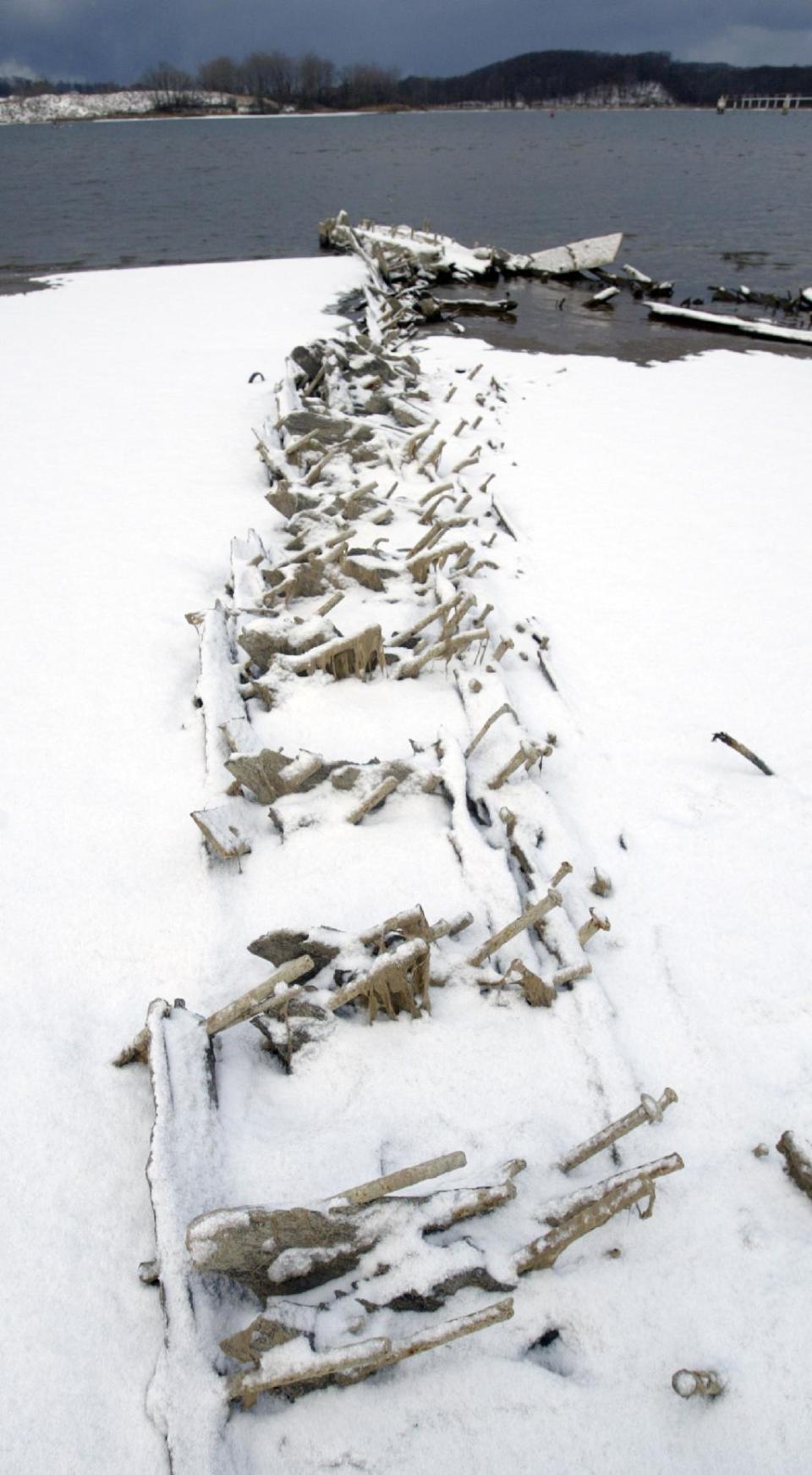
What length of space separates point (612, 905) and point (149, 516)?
5.87 metres

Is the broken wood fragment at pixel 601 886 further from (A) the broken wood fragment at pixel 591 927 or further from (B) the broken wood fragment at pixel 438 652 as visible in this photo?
(B) the broken wood fragment at pixel 438 652

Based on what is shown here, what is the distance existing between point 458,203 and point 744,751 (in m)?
41.5

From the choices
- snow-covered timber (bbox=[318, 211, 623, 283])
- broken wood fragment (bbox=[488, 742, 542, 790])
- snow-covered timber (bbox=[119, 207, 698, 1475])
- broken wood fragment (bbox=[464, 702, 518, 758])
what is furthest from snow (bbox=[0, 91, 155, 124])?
broken wood fragment (bbox=[488, 742, 542, 790])

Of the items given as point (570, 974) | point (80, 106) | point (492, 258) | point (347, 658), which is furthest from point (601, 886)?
point (80, 106)

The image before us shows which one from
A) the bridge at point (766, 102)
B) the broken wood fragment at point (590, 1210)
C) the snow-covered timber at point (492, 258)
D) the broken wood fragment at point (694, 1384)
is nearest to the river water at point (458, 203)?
the snow-covered timber at point (492, 258)

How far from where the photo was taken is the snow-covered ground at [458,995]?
83.7 inches

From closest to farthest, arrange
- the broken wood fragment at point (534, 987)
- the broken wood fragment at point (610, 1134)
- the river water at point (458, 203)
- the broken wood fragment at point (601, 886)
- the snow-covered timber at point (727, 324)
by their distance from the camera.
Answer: the broken wood fragment at point (610, 1134) → the broken wood fragment at point (534, 987) → the broken wood fragment at point (601, 886) → the snow-covered timber at point (727, 324) → the river water at point (458, 203)

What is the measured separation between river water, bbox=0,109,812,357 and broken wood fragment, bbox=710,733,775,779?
45.6ft

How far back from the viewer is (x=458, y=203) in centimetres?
3716

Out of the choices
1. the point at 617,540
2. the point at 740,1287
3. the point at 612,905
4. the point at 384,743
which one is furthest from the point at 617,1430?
the point at 617,540

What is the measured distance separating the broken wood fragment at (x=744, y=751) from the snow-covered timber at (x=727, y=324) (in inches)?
621

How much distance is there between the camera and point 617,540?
774 cm

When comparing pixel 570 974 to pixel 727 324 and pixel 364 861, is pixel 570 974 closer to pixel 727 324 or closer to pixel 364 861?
pixel 364 861

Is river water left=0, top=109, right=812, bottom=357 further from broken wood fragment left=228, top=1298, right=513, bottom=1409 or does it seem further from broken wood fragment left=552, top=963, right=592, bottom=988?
broken wood fragment left=228, top=1298, right=513, bottom=1409
